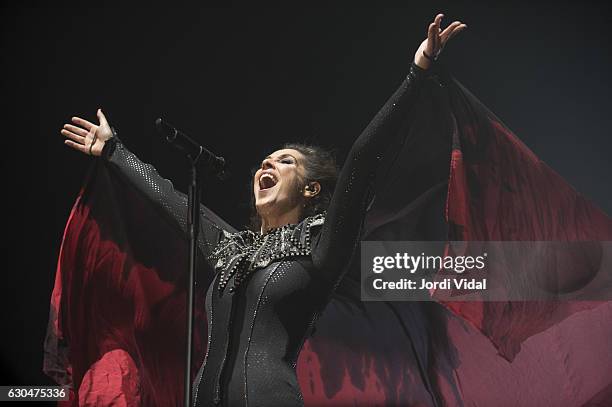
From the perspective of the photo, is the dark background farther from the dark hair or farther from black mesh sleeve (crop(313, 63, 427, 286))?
black mesh sleeve (crop(313, 63, 427, 286))

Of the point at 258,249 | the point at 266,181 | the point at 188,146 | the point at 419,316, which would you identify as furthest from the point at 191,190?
the point at 419,316

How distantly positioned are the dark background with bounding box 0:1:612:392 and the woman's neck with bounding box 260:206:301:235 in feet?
1.32

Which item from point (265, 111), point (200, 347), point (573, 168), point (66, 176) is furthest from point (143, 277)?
point (573, 168)

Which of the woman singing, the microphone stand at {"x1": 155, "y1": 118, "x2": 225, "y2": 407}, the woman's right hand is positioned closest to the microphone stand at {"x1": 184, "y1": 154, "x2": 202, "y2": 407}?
the microphone stand at {"x1": 155, "y1": 118, "x2": 225, "y2": 407}

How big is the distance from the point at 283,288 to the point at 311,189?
40cm

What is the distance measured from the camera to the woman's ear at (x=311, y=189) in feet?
7.16

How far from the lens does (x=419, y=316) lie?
96.2 inches

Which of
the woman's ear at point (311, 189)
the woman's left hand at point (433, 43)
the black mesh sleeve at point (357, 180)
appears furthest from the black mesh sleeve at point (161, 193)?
the woman's left hand at point (433, 43)

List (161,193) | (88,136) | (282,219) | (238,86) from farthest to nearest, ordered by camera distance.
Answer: (238,86), (88,136), (161,193), (282,219)

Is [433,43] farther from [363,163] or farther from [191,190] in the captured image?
[191,190]

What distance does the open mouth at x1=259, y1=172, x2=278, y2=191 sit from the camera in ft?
7.13

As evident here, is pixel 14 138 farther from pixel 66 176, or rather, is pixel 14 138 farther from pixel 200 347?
pixel 200 347

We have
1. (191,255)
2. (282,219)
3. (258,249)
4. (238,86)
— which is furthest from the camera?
(238,86)

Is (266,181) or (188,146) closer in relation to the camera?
(188,146)
